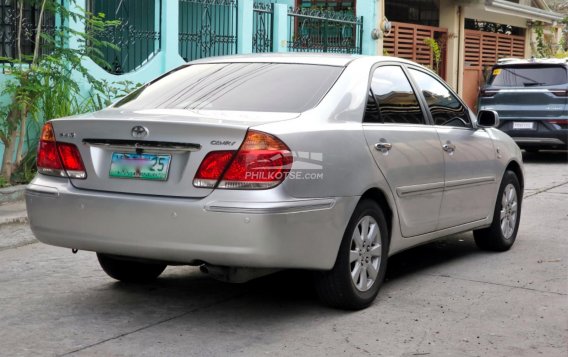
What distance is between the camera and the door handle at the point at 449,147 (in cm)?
677

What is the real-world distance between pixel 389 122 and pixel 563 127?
10.1 metres

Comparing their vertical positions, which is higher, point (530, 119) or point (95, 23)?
point (95, 23)

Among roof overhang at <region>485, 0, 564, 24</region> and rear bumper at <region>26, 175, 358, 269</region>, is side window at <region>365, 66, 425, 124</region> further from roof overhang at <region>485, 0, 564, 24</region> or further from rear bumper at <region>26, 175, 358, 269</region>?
roof overhang at <region>485, 0, 564, 24</region>

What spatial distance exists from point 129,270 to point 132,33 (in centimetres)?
710

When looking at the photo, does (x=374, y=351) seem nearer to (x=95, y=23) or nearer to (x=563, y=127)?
(x=95, y=23)

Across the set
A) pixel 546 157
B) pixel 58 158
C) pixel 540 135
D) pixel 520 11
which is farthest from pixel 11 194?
pixel 520 11

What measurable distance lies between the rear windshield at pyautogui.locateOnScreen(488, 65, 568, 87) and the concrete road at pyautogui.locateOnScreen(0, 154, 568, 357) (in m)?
8.69

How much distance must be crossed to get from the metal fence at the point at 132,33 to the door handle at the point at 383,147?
7.44 metres

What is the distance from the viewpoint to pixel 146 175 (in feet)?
17.3

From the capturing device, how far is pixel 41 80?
34.9ft

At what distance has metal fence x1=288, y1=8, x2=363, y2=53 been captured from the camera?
1672cm

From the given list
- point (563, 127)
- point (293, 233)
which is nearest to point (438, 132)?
point (293, 233)

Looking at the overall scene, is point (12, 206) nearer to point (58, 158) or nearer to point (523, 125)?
point (58, 158)

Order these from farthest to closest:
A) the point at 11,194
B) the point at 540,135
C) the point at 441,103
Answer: the point at 540,135, the point at 11,194, the point at 441,103
